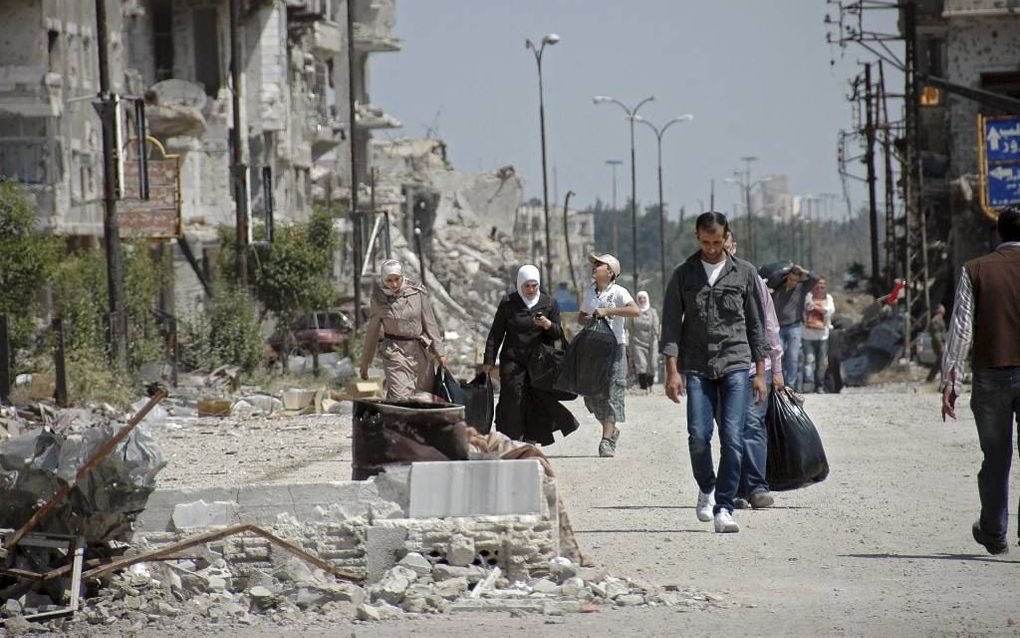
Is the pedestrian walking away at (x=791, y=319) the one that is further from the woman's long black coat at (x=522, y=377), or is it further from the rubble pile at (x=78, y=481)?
the rubble pile at (x=78, y=481)

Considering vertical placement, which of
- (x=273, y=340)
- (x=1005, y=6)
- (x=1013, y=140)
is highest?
(x=1005, y=6)

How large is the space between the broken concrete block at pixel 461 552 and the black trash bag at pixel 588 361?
18.9 ft

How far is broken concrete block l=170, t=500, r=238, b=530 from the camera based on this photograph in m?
9.12

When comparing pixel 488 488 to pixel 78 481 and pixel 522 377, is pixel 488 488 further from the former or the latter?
pixel 522 377

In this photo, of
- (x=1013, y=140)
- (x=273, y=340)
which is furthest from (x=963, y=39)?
(x=273, y=340)

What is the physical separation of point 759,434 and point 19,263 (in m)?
19.5

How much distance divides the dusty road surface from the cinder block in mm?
735

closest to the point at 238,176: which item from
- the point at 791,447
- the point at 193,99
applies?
the point at 193,99

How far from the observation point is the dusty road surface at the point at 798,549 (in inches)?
311

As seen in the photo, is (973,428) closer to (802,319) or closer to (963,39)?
(802,319)

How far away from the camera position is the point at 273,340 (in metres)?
46.3

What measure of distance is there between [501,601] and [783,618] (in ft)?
4.28

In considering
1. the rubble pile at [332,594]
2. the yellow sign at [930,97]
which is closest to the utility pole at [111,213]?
the rubble pile at [332,594]

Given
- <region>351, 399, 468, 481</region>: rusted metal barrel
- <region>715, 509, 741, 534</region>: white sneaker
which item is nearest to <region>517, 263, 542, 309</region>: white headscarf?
<region>715, 509, 741, 534</region>: white sneaker
